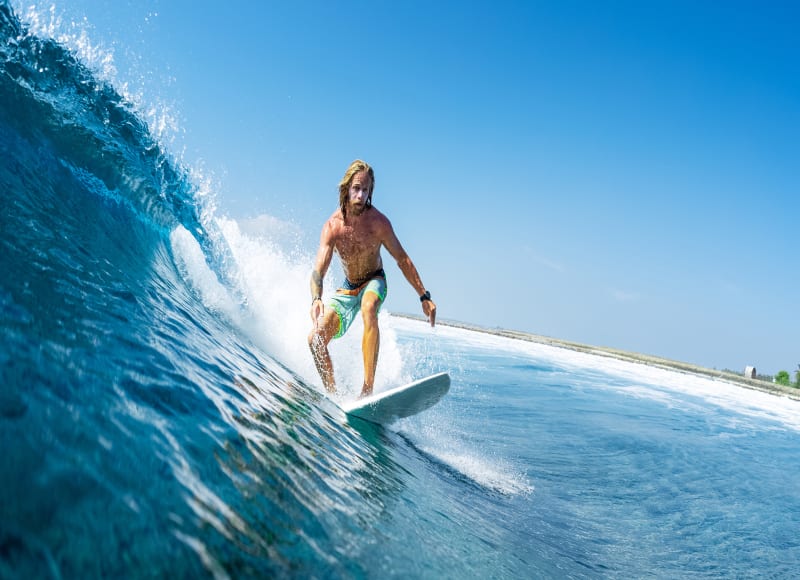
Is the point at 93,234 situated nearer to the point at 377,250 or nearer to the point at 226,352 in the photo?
the point at 226,352

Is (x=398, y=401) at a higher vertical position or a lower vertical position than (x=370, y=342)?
lower

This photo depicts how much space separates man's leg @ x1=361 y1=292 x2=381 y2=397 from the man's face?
948mm

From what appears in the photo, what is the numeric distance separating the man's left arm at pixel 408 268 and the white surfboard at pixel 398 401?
872mm

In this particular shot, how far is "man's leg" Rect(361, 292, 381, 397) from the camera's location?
4.30m

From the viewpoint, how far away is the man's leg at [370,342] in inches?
169

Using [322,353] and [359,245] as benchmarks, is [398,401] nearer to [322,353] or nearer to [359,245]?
[322,353]

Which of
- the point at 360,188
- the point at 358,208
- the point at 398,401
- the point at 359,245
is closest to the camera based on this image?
the point at 398,401

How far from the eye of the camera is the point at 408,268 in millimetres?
5098

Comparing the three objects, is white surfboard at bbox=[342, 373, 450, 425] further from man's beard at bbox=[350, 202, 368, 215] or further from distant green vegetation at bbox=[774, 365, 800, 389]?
distant green vegetation at bbox=[774, 365, 800, 389]

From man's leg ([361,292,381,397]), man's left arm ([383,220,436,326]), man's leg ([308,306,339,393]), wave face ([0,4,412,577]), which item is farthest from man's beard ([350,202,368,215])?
wave face ([0,4,412,577])

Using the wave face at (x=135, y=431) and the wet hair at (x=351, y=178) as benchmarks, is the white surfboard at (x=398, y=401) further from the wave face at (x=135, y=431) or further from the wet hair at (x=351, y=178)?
the wet hair at (x=351, y=178)

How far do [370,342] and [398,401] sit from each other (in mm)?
625

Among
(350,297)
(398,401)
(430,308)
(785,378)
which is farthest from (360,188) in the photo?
(785,378)

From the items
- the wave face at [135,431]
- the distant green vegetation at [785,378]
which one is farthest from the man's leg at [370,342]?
the distant green vegetation at [785,378]
